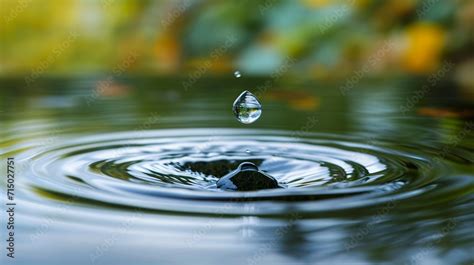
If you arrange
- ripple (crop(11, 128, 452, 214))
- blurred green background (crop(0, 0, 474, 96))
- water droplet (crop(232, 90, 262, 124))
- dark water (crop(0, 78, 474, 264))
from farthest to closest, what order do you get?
blurred green background (crop(0, 0, 474, 96)) → water droplet (crop(232, 90, 262, 124)) → ripple (crop(11, 128, 452, 214)) → dark water (crop(0, 78, 474, 264))

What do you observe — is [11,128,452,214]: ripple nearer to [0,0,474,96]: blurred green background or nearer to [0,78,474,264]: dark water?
[0,78,474,264]: dark water

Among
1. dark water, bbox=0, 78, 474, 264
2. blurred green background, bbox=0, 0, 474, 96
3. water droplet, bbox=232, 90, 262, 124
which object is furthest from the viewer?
blurred green background, bbox=0, 0, 474, 96

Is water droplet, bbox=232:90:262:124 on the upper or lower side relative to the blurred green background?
lower

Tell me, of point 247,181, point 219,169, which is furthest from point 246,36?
point 247,181

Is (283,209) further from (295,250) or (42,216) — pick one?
(42,216)

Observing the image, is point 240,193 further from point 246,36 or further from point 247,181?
point 246,36

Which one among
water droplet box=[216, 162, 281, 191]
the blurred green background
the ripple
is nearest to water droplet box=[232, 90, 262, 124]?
the ripple
